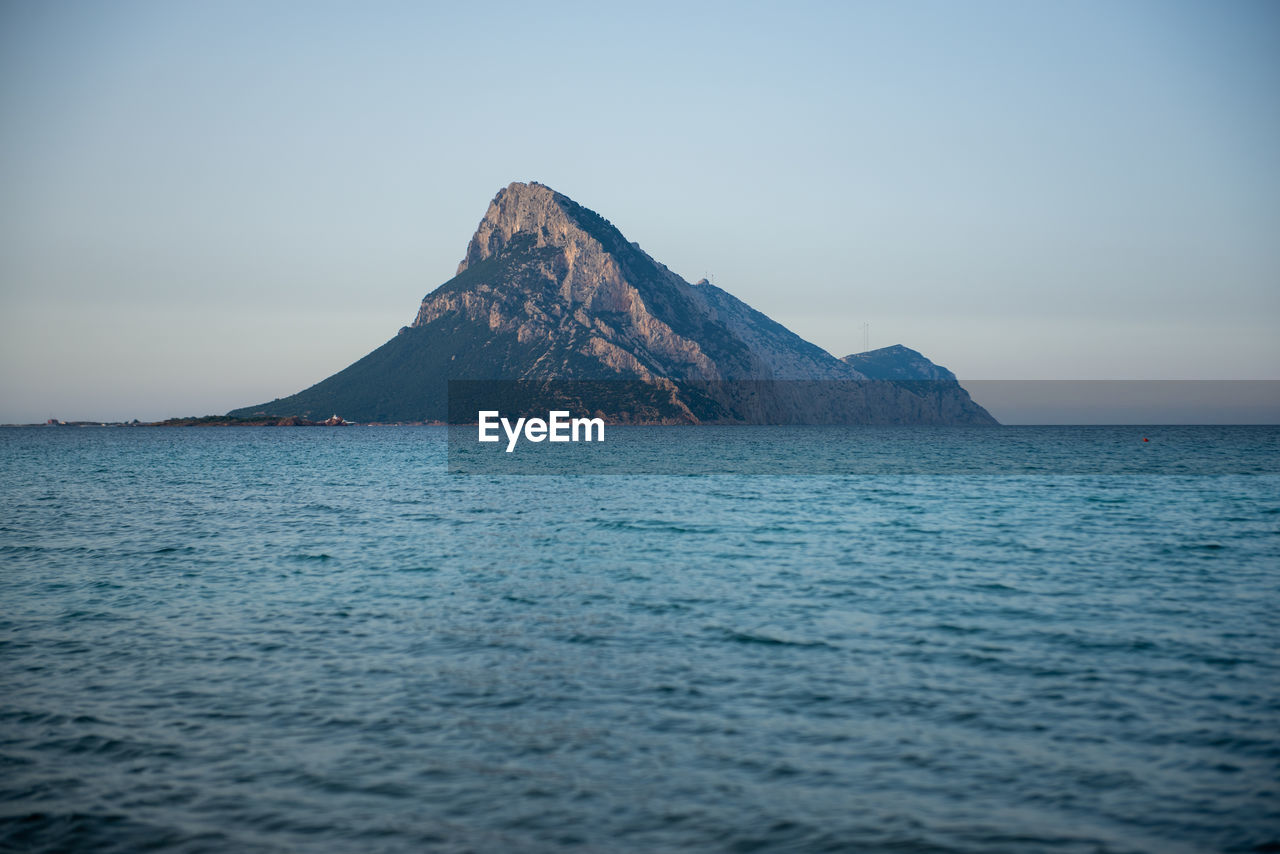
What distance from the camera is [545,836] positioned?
11.6 meters

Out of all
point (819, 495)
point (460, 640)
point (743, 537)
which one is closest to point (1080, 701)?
point (460, 640)

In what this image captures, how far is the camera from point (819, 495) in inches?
2616

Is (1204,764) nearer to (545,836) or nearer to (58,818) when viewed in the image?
(545,836)

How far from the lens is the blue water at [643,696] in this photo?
12188 millimetres

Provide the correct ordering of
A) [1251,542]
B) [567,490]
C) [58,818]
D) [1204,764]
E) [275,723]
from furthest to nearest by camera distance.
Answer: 1. [567,490]
2. [1251,542]
3. [275,723]
4. [1204,764]
5. [58,818]

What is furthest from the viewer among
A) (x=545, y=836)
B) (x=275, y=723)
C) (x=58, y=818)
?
(x=275, y=723)

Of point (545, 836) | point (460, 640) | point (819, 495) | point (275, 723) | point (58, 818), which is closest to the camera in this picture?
point (545, 836)

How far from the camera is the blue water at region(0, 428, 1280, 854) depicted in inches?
480

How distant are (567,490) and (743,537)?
107ft

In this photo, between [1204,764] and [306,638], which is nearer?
[1204,764]

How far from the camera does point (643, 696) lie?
56.4 feet

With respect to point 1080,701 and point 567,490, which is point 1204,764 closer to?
point 1080,701

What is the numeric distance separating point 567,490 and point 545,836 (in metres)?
60.9

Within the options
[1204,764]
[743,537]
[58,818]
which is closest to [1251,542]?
[743,537]
